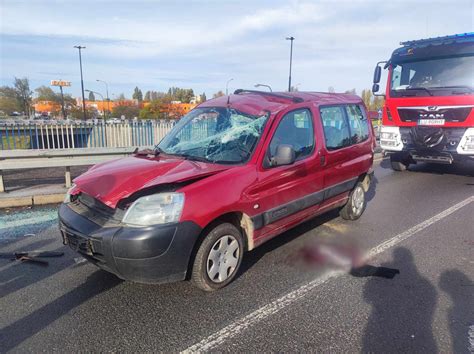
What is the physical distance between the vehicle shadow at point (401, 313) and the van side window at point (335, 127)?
1697 mm

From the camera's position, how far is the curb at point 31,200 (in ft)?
19.2

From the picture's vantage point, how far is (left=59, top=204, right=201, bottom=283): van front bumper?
2.84m

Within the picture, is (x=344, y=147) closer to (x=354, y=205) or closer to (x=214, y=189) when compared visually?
(x=354, y=205)

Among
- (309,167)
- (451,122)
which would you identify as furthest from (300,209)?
(451,122)

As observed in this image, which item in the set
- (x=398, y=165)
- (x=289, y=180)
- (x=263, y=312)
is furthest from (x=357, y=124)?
(x=398, y=165)

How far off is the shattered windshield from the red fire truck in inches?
237

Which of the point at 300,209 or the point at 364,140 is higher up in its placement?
the point at 364,140

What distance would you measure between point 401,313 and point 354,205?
8.48 feet

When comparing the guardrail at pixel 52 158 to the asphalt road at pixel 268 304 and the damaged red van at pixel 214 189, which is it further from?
the damaged red van at pixel 214 189

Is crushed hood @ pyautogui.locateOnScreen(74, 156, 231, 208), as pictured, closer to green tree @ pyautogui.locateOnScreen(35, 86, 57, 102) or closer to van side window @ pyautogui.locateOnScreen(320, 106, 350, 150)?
van side window @ pyautogui.locateOnScreen(320, 106, 350, 150)

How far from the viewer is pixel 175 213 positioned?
9.62 ft

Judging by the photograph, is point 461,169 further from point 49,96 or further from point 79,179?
point 49,96

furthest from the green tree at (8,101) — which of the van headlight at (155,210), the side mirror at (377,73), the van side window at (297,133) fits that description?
the van headlight at (155,210)

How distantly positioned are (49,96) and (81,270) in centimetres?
7137
